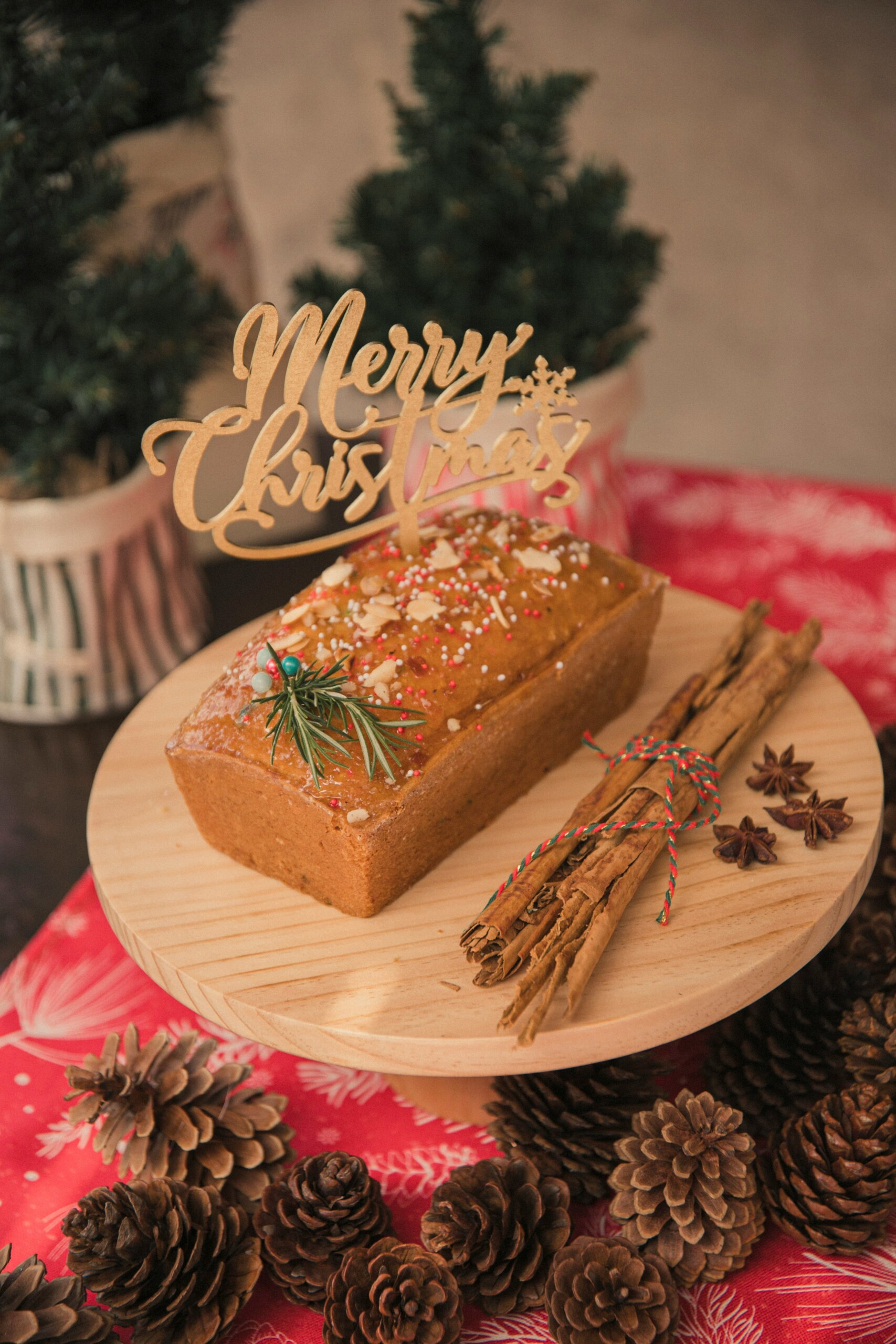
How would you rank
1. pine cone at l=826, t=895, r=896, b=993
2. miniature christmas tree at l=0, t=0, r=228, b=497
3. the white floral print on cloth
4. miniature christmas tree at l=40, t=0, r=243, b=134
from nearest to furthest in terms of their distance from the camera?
pine cone at l=826, t=895, r=896, b=993
miniature christmas tree at l=0, t=0, r=228, b=497
miniature christmas tree at l=40, t=0, r=243, b=134
the white floral print on cloth

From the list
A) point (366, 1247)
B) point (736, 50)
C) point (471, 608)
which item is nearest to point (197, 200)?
point (471, 608)

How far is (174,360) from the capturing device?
6.54ft

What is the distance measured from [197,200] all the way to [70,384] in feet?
2.21

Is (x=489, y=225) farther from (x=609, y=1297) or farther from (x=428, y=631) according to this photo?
(x=609, y=1297)

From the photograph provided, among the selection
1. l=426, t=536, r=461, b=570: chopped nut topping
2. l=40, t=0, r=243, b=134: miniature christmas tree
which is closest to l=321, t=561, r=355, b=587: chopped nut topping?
l=426, t=536, r=461, b=570: chopped nut topping

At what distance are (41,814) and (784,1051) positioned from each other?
1.31m

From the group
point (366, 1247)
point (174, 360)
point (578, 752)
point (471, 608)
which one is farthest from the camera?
point (174, 360)

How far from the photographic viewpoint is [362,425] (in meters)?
1.50

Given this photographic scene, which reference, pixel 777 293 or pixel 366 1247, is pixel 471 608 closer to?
pixel 366 1247

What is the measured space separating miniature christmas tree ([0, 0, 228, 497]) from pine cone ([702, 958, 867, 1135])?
131 cm

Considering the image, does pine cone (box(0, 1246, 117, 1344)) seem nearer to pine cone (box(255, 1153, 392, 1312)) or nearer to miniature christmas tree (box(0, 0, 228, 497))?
pine cone (box(255, 1153, 392, 1312))

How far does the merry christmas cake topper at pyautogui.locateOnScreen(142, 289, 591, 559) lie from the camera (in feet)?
4.46

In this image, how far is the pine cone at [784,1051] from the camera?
53.4 inches

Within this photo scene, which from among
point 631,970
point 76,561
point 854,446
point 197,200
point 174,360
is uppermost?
point 197,200
